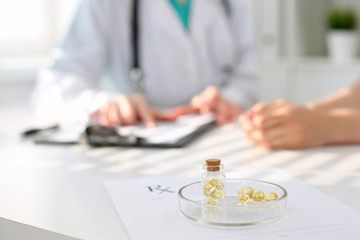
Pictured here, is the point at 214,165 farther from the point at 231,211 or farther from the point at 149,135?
the point at 149,135

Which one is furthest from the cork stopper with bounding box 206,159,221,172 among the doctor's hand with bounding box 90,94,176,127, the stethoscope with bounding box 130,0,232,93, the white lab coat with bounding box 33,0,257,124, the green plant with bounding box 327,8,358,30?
the green plant with bounding box 327,8,358,30

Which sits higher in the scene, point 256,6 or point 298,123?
point 256,6

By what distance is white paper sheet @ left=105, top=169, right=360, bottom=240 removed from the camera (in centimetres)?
47

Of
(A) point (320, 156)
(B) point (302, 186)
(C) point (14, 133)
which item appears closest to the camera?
(B) point (302, 186)

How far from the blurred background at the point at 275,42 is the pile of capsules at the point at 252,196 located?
187cm

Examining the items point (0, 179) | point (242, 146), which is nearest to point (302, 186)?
point (242, 146)

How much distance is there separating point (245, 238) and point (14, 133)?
779 mm

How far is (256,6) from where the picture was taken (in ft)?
8.07

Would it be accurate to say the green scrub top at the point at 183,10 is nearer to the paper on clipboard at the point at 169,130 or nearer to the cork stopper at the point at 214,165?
the paper on clipboard at the point at 169,130

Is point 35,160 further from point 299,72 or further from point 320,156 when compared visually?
point 299,72

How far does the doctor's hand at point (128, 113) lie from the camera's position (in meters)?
1.14

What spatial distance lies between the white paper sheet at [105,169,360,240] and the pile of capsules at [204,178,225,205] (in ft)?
0.12

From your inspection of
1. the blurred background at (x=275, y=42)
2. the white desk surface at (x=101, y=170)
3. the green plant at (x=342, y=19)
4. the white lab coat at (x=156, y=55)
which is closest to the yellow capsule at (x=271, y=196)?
the white desk surface at (x=101, y=170)

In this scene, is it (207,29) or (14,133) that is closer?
(14,133)
